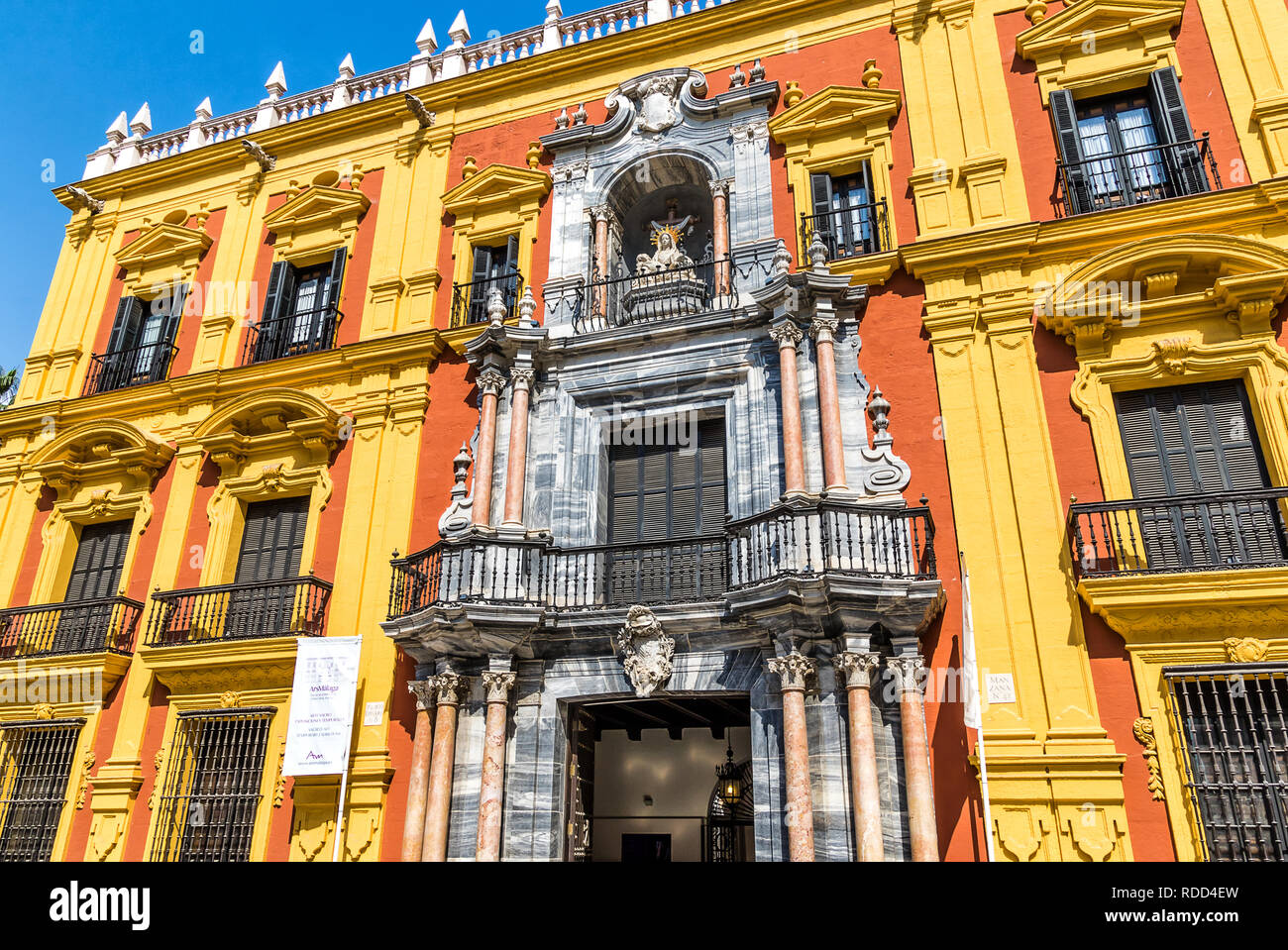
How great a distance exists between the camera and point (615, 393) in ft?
39.2

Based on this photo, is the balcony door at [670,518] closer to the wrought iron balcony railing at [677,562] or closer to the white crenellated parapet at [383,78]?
the wrought iron balcony railing at [677,562]

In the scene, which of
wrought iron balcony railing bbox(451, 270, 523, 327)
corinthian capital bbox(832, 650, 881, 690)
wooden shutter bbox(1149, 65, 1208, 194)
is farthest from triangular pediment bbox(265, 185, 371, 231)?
wooden shutter bbox(1149, 65, 1208, 194)

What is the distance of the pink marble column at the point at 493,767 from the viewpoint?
31.1ft

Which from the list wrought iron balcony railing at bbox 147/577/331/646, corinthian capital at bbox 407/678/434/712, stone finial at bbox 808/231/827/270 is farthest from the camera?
wrought iron balcony railing at bbox 147/577/331/646

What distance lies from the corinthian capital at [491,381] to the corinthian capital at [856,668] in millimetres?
5861

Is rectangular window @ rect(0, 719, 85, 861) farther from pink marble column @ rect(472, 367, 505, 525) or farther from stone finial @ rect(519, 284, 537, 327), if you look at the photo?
stone finial @ rect(519, 284, 537, 327)

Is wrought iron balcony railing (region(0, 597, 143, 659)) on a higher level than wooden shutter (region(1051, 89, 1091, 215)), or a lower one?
lower

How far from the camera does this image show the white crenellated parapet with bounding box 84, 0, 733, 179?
48.6 ft

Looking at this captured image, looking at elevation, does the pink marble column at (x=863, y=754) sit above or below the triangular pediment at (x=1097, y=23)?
below

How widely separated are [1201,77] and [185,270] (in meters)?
15.9

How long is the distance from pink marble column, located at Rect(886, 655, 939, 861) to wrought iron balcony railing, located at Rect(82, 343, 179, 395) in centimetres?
1275

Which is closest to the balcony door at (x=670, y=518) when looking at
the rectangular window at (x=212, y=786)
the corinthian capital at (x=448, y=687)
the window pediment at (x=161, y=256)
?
the corinthian capital at (x=448, y=687)
